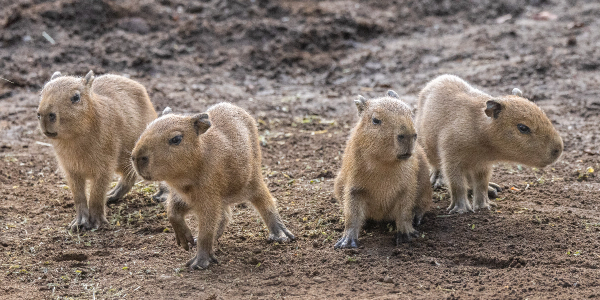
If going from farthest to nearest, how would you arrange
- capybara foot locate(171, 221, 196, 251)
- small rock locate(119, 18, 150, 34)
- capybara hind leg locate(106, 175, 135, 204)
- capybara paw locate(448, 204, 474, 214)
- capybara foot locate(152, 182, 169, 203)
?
small rock locate(119, 18, 150, 34) < capybara hind leg locate(106, 175, 135, 204) < capybara foot locate(152, 182, 169, 203) < capybara paw locate(448, 204, 474, 214) < capybara foot locate(171, 221, 196, 251)

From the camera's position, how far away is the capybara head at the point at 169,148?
4.80 metres

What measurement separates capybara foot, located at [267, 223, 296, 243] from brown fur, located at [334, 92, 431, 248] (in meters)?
0.48

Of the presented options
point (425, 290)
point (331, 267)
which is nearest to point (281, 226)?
point (331, 267)

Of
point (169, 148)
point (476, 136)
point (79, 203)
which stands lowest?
point (79, 203)

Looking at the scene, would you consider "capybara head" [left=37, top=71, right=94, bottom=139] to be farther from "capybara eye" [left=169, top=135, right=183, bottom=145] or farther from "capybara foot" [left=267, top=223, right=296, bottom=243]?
"capybara foot" [left=267, top=223, right=296, bottom=243]

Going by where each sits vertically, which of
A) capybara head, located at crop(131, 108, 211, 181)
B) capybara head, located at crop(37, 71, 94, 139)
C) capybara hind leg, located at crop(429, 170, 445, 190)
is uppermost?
capybara head, located at crop(131, 108, 211, 181)

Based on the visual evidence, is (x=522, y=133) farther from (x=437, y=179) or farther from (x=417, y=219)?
(x=437, y=179)

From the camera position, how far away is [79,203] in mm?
6277

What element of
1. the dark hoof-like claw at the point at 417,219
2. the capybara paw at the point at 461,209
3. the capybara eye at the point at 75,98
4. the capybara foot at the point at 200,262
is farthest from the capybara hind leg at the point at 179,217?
the capybara paw at the point at 461,209

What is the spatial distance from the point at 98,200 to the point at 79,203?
0.18 metres

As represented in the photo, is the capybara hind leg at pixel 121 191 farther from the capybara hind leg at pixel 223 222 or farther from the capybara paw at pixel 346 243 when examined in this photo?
the capybara paw at pixel 346 243

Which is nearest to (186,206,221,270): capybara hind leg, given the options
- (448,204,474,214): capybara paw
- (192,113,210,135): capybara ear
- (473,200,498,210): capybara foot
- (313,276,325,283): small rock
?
(192,113,210,135): capybara ear

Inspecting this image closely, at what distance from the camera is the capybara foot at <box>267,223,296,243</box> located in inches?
223

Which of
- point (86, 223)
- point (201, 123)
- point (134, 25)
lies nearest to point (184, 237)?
point (201, 123)
